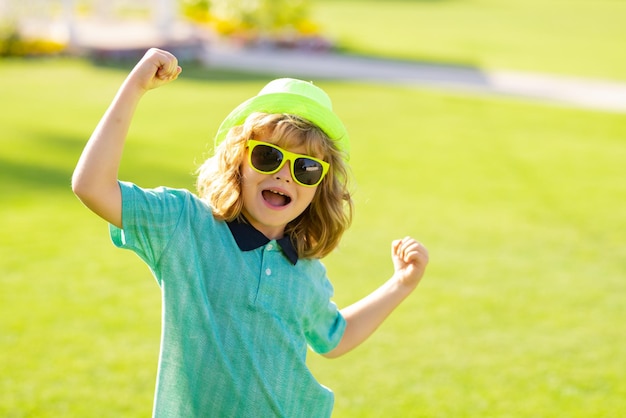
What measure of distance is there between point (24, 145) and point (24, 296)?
402 centimetres

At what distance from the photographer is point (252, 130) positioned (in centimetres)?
233

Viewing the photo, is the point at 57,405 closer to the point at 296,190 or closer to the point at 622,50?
the point at 296,190

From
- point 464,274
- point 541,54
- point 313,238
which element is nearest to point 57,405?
point 313,238

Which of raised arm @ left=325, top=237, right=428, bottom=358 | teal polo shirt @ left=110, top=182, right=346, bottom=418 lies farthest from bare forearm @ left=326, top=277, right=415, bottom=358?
teal polo shirt @ left=110, top=182, right=346, bottom=418

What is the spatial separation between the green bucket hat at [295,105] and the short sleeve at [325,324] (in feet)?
1.28

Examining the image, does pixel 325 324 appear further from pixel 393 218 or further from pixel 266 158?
pixel 393 218

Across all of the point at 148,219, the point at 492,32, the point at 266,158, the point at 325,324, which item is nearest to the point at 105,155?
the point at 148,219

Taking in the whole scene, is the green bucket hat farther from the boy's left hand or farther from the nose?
the boy's left hand

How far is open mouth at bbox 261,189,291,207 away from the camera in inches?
92.1

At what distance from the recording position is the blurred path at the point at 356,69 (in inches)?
563

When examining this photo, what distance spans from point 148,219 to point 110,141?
0.21 meters

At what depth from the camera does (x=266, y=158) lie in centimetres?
228

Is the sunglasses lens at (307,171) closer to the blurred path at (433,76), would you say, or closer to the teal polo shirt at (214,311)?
the teal polo shirt at (214,311)

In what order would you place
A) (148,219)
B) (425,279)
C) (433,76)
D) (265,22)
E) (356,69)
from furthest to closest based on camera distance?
(265,22) < (356,69) < (433,76) < (425,279) < (148,219)
